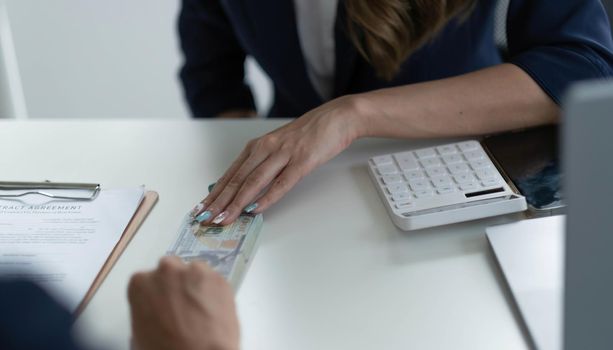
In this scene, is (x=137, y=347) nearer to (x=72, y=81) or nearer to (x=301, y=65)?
(x=301, y=65)

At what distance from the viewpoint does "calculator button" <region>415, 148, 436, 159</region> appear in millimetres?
764

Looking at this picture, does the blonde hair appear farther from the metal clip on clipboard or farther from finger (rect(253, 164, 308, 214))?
the metal clip on clipboard

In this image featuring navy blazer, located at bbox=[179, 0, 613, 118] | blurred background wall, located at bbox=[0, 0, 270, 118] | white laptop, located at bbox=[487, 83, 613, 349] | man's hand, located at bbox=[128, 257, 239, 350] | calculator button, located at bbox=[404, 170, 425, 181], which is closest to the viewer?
white laptop, located at bbox=[487, 83, 613, 349]

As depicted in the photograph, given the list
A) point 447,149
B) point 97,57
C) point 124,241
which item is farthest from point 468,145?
point 97,57

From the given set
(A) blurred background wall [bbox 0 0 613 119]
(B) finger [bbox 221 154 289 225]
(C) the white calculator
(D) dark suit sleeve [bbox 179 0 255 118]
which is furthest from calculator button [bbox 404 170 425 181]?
(A) blurred background wall [bbox 0 0 613 119]

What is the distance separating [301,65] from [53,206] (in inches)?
17.3

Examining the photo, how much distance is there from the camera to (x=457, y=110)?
31.6 inches

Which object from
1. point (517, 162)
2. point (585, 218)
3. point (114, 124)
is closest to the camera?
point (585, 218)

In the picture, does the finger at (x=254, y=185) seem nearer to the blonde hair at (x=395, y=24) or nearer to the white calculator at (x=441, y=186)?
the white calculator at (x=441, y=186)

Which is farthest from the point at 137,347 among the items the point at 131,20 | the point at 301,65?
the point at 131,20

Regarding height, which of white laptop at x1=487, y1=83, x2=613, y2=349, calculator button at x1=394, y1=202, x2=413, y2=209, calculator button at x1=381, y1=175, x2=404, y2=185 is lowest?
calculator button at x1=381, y1=175, x2=404, y2=185

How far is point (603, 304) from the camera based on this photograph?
412 millimetres

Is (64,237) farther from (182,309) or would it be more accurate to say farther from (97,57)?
(97,57)

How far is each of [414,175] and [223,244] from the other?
202 mm
